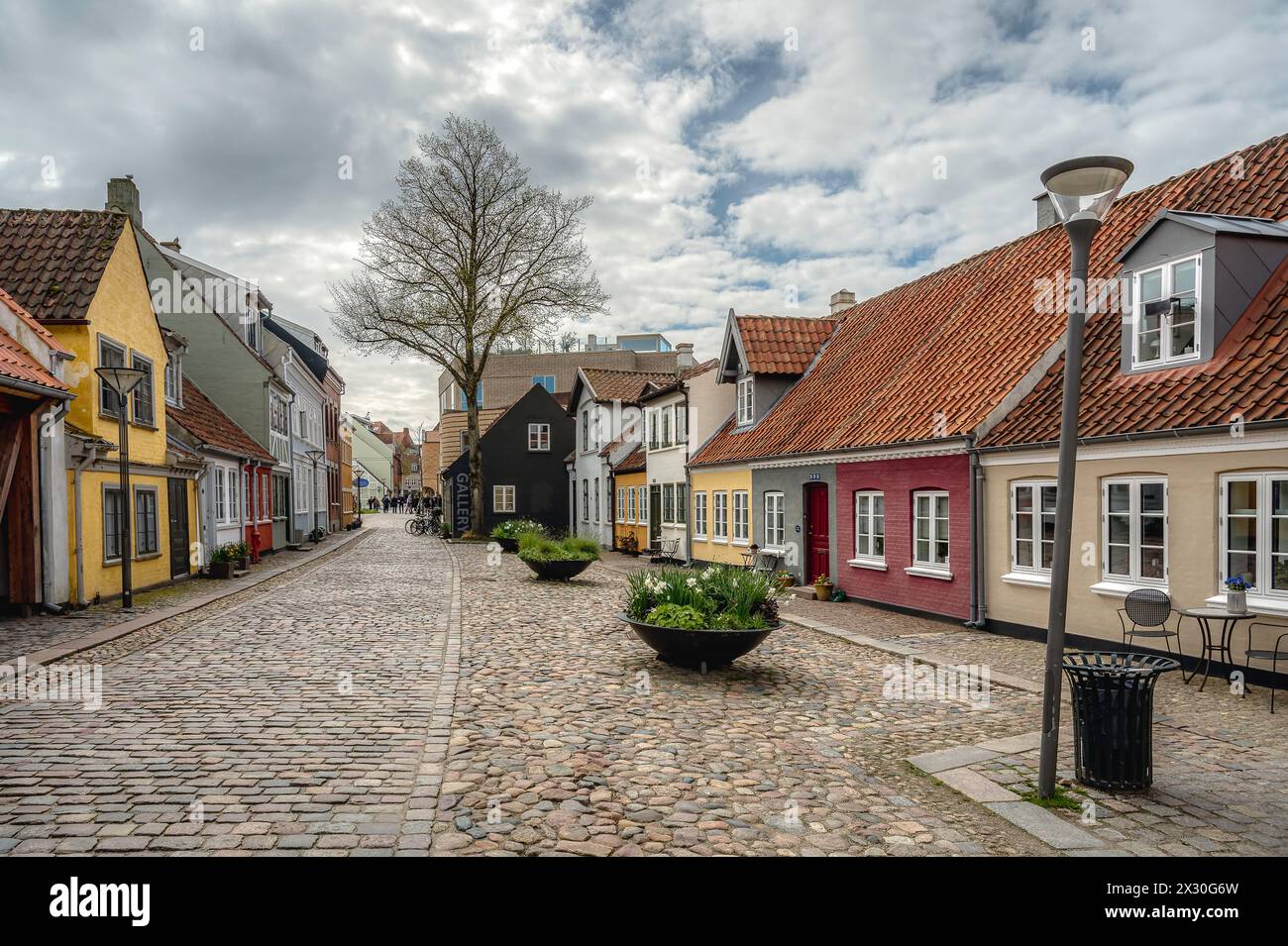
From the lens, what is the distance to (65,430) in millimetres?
14422

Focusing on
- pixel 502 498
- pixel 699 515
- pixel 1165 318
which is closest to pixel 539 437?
pixel 502 498

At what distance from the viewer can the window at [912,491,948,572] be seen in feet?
45.5

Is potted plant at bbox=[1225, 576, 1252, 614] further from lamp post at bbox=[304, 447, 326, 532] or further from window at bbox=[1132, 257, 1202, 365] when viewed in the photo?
lamp post at bbox=[304, 447, 326, 532]

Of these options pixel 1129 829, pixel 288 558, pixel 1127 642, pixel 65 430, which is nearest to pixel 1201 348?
pixel 1127 642

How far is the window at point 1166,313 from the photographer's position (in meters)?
10.3

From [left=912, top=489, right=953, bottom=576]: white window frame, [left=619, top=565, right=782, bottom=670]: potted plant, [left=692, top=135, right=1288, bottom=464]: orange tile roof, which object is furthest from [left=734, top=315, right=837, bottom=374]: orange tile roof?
[left=619, top=565, right=782, bottom=670]: potted plant

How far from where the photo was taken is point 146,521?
Answer: 57.3 ft

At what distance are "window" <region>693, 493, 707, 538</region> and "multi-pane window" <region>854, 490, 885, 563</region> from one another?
8371mm

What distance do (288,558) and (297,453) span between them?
31.2ft

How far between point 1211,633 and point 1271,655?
1.21 m

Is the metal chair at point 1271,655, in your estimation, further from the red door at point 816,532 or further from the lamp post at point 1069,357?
the red door at point 816,532

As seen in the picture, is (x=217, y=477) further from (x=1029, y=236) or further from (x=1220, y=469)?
(x=1220, y=469)

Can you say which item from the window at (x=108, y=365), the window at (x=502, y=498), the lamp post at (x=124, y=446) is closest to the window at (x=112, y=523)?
the lamp post at (x=124, y=446)

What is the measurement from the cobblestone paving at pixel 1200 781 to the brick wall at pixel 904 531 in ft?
13.0
